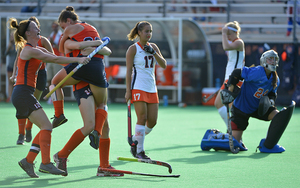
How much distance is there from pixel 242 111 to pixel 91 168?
8.40ft

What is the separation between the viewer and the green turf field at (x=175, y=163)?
4.25 metres

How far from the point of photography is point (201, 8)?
59.3 feet

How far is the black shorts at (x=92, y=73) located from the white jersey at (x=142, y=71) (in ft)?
3.03

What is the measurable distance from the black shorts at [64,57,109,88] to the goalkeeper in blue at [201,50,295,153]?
2289 mm

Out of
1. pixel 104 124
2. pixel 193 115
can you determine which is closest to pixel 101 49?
pixel 104 124

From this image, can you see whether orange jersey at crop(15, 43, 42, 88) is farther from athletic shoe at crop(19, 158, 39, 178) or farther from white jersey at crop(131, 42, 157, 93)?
white jersey at crop(131, 42, 157, 93)

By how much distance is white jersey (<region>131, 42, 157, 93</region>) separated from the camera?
539 cm

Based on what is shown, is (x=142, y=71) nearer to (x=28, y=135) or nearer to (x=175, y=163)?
(x=175, y=163)

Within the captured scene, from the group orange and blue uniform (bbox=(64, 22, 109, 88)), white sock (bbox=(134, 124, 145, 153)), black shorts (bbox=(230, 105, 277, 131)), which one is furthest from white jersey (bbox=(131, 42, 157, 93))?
black shorts (bbox=(230, 105, 277, 131))

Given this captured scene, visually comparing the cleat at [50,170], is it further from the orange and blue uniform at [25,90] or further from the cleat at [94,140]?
the orange and blue uniform at [25,90]

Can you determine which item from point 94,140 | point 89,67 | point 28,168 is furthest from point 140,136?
point 28,168

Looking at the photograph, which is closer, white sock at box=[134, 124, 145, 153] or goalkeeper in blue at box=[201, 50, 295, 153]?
white sock at box=[134, 124, 145, 153]

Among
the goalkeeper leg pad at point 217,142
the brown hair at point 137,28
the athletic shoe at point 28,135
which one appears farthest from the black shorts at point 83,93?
the athletic shoe at point 28,135

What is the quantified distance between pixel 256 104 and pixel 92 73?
2.88 meters
